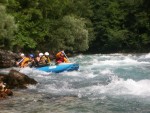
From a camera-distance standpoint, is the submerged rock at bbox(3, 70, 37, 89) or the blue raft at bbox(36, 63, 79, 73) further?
the blue raft at bbox(36, 63, 79, 73)

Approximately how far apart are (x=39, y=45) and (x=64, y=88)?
74.8 ft

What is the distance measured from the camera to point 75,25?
39.6 metres

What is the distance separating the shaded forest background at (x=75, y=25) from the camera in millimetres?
34272

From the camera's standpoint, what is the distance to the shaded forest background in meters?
34.3

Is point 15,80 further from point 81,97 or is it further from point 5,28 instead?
point 5,28

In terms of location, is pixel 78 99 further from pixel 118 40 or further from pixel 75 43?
pixel 118 40

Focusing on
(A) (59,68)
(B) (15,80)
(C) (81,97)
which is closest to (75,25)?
(A) (59,68)

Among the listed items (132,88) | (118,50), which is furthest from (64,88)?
(118,50)

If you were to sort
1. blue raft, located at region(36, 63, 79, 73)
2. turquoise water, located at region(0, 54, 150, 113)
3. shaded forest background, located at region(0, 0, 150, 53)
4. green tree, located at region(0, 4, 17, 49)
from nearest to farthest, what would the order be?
A: turquoise water, located at region(0, 54, 150, 113) → blue raft, located at region(36, 63, 79, 73) → green tree, located at region(0, 4, 17, 49) → shaded forest background, located at region(0, 0, 150, 53)

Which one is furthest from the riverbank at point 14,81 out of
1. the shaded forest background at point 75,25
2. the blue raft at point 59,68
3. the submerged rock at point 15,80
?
the shaded forest background at point 75,25

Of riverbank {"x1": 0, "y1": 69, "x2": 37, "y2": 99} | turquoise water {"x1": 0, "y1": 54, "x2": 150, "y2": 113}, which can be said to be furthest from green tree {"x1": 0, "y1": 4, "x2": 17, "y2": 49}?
riverbank {"x1": 0, "y1": 69, "x2": 37, "y2": 99}

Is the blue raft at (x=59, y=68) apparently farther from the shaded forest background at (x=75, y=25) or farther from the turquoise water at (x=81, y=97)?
the shaded forest background at (x=75, y=25)

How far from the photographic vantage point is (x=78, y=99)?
13.8 m

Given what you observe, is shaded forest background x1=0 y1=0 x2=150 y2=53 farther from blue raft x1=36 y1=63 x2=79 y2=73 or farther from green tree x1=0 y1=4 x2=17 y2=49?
blue raft x1=36 y1=63 x2=79 y2=73
